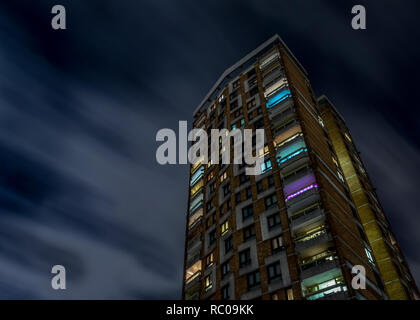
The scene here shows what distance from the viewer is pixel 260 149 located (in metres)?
45.2

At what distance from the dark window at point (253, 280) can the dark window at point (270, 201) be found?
7.49 m

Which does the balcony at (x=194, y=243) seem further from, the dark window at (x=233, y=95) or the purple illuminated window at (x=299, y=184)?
the dark window at (x=233, y=95)

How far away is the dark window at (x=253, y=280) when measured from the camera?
35.1 m

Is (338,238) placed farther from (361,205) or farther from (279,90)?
(279,90)

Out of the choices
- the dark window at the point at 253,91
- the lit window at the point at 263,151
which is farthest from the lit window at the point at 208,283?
the dark window at the point at 253,91

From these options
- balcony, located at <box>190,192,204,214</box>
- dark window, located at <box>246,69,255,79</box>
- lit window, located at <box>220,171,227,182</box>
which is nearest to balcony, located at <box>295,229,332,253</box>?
lit window, located at <box>220,171,227,182</box>

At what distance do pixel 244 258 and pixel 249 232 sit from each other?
3.09m

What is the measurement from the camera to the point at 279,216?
Answer: 1476 inches

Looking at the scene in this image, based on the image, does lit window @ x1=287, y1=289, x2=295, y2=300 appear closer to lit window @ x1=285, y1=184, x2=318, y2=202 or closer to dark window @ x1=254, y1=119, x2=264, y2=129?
lit window @ x1=285, y1=184, x2=318, y2=202

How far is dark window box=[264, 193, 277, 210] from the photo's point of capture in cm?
3916

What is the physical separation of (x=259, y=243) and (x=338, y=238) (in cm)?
827

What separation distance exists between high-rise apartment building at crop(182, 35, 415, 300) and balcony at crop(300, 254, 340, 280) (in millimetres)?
91

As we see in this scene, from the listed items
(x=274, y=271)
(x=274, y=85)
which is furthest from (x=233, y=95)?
(x=274, y=271)
